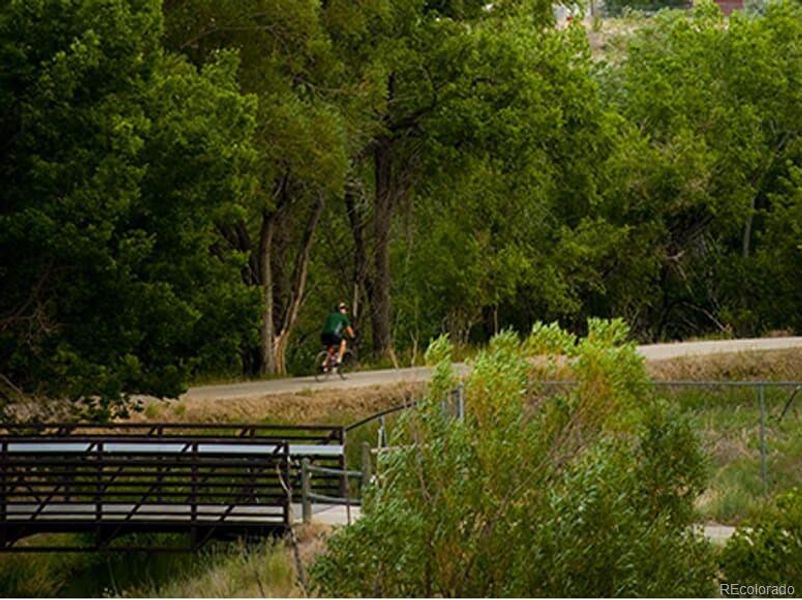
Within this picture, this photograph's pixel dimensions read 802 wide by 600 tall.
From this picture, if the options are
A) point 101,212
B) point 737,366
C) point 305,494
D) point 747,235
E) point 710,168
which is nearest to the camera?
point 305,494

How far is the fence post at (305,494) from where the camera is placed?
92.0 feet

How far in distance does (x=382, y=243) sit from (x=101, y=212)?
73.8 feet

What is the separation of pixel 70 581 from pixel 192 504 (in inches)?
161

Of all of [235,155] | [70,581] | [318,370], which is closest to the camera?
[70,581]

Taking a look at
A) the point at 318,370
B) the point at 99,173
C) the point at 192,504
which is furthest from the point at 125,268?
the point at 318,370

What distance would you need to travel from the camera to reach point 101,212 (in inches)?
1387

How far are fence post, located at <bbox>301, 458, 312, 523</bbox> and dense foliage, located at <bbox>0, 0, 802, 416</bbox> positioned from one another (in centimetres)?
308

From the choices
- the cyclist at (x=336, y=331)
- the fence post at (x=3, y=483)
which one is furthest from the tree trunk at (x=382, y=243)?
the fence post at (x=3, y=483)

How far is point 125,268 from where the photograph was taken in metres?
35.6

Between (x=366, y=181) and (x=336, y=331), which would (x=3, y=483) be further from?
(x=366, y=181)

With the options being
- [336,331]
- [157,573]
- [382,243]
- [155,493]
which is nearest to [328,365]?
[336,331]

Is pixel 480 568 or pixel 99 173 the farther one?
pixel 99 173

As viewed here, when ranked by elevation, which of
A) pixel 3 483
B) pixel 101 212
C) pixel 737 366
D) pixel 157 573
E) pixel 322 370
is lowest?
pixel 737 366

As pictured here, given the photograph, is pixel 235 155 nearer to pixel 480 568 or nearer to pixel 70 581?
pixel 70 581
